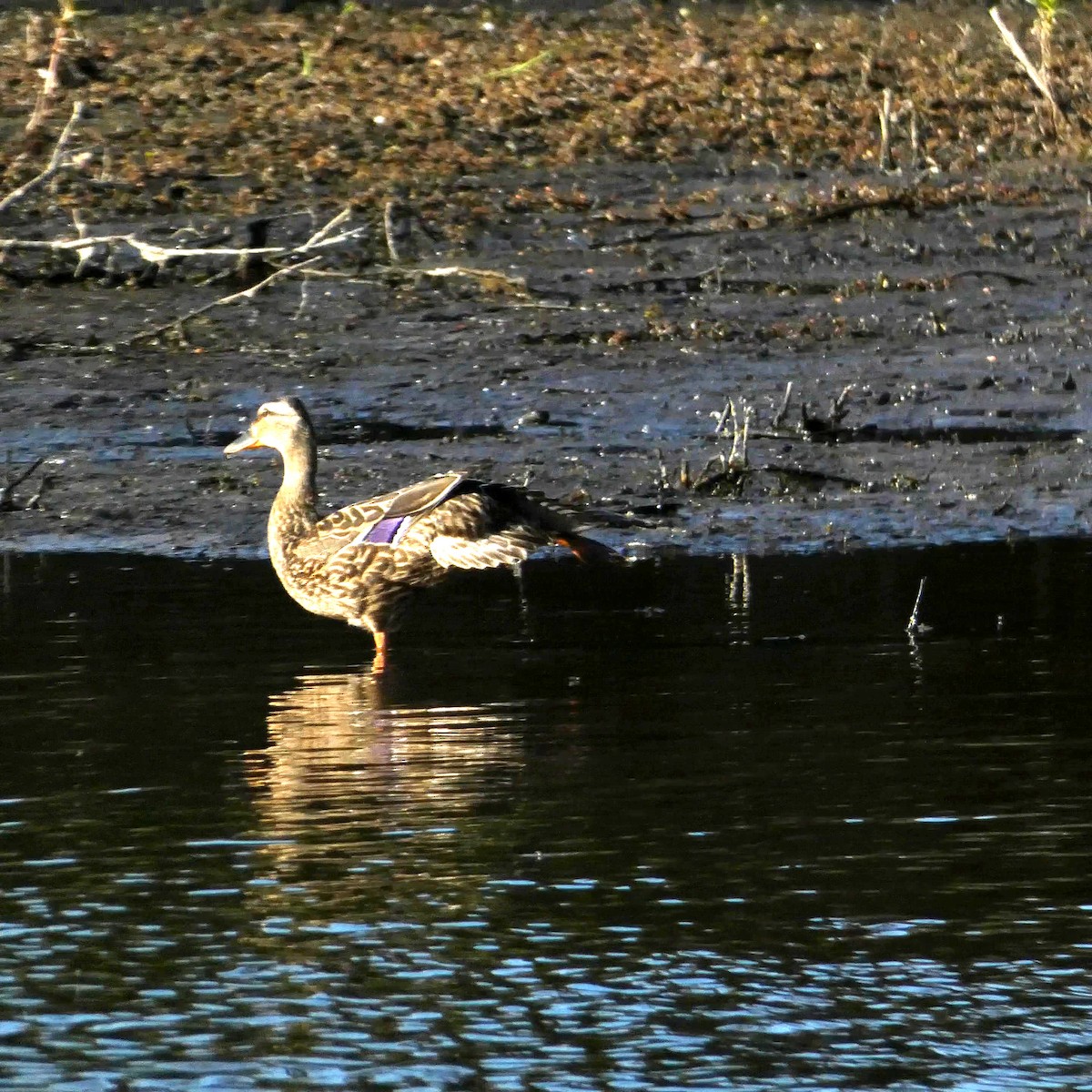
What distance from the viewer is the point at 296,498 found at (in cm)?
1038

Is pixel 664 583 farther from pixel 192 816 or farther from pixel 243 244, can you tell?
pixel 243 244

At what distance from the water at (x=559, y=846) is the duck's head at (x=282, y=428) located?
0.85 metres

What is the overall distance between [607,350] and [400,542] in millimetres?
5370

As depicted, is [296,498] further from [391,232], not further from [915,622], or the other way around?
[391,232]

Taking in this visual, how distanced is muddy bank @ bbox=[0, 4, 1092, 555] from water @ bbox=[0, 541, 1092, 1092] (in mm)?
1392

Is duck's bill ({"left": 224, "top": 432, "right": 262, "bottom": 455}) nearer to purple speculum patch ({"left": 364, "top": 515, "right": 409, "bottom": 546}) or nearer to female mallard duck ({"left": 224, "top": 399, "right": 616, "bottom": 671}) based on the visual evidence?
female mallard duck ({"left": 224, "top": 399, "right": 616, "bottom": 671})

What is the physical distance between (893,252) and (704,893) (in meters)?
11.0

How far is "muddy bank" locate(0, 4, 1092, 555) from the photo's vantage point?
12023 millimetres

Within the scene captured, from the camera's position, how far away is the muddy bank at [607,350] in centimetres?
1202

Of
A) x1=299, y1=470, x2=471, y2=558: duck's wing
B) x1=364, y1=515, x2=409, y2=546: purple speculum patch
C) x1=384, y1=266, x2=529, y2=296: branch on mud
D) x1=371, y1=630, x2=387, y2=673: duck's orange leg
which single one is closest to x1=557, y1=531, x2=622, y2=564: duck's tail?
x1=299, y1=470, x2=471, y2=558: duck's wing

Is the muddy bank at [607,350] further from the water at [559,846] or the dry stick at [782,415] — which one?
the water at [559,846]

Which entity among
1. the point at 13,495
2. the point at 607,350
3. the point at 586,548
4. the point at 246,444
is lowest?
the point at 586,548

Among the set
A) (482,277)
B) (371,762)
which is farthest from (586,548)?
(482,277)

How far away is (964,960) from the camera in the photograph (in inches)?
226
